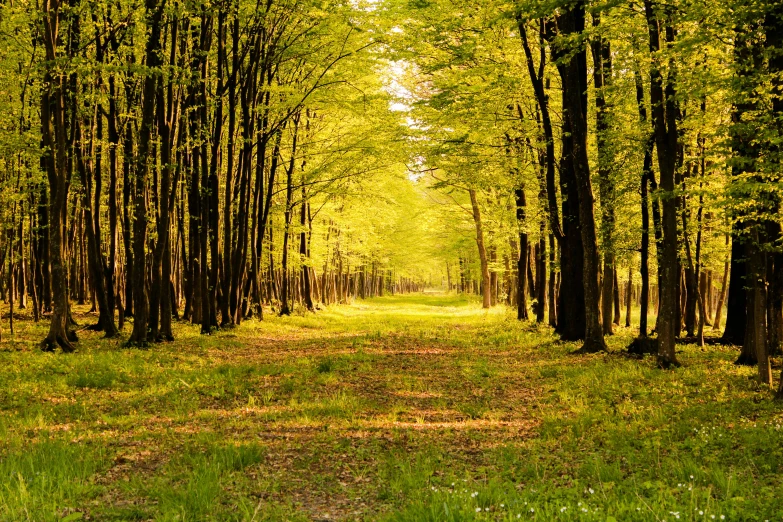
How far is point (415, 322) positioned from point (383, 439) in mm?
19750

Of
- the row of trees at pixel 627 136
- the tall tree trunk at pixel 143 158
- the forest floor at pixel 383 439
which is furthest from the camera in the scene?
the tall tree trunk at pixel 143 158

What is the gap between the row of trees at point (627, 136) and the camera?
9.30 meters

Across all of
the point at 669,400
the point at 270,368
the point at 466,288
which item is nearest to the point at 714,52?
the point at 669,400

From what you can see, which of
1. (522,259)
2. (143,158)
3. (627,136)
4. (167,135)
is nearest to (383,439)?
(627,136)

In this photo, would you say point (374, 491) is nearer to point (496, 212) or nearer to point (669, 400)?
point (669, 400)

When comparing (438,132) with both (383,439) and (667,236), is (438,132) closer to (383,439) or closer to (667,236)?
(667,236)

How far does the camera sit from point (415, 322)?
27.5 m

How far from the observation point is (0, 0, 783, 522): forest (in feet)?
19.6

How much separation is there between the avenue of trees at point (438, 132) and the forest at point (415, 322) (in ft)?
0.44

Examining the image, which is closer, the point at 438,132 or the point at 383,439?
the point at 383,439

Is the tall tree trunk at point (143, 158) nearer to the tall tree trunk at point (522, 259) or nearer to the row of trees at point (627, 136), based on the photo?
the row of trees at point (627, 136)

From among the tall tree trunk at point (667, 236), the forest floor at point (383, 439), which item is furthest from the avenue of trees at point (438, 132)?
the forest floor at point (383, 439)

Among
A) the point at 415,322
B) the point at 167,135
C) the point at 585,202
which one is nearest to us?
the point at 585,202

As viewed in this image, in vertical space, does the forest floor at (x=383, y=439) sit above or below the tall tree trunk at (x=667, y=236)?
below
